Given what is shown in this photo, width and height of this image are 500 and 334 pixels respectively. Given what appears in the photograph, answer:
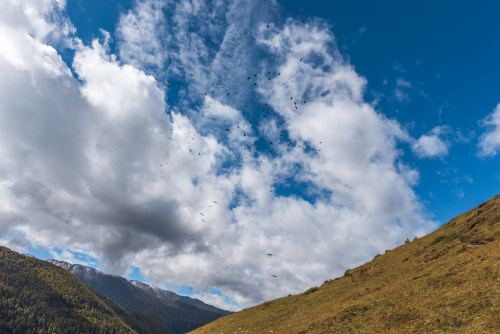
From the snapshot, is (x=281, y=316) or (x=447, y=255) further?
(x=281, y=316)

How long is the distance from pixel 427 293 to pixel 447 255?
48.3ft

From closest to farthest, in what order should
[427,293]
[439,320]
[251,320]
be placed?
[439,320] < [427,293] < [251,320]

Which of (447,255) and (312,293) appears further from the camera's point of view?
(312,293)

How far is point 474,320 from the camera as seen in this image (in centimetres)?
1803

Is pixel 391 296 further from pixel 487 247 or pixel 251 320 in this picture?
pixel 251 320

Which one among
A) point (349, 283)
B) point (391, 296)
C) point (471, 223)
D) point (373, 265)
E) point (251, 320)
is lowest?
point (251, 320)

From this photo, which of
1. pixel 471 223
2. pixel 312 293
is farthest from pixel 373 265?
pixel 471 223

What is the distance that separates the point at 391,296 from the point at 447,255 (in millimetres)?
14130

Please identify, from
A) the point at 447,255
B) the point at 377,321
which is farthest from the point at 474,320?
the point at 447,255

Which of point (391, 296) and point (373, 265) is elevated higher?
point (373, 265)

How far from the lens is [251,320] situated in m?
50.1

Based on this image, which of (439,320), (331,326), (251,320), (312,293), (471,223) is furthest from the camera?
(312,293)

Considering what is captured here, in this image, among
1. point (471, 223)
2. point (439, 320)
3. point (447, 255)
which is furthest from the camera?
point (471, 223)

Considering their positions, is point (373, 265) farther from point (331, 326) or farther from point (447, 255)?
point (331, 326)
